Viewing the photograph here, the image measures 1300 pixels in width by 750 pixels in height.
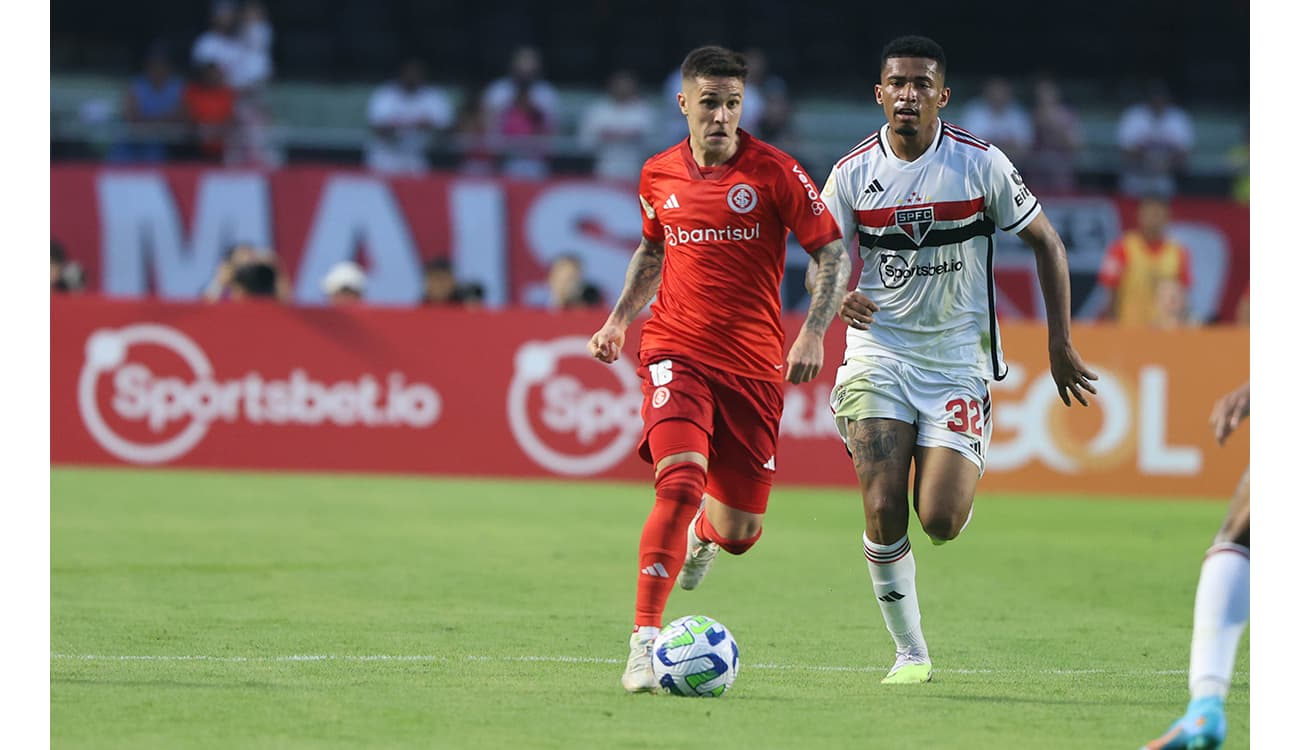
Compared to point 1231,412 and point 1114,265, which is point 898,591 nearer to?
point 1231,412

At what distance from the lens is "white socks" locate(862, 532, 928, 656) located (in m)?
7.51

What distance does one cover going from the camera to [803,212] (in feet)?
24.2

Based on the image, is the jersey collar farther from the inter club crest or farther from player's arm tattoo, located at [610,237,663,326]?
player's arm tattoo, located at [610,237,663,326]

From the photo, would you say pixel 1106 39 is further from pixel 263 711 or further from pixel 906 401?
pixel 263 711

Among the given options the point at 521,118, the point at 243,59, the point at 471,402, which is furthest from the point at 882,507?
the point at 243,59

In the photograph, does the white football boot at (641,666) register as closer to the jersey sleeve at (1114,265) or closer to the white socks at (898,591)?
the white socks at (898,591)

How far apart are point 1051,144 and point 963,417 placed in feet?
48.7

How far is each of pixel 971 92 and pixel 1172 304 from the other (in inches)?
290

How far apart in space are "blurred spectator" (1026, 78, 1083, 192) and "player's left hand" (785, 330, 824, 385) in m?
13.8

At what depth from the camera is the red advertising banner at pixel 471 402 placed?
52.7 feet

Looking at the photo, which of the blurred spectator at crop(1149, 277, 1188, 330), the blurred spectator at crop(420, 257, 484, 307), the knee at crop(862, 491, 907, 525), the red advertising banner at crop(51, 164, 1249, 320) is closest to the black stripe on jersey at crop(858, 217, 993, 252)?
the knee at crop(862, 491, 907, 525)

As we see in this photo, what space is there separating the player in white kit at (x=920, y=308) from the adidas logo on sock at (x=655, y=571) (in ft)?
2.94

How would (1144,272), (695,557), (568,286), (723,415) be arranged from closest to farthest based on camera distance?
(723,415) < (695,557) < (568,286) < (1144,272)

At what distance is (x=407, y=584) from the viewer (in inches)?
401
